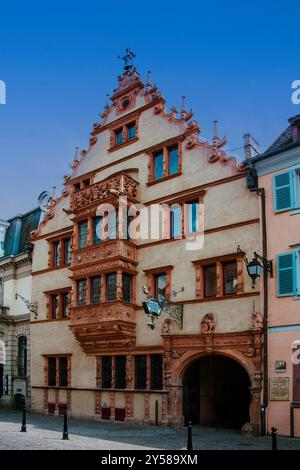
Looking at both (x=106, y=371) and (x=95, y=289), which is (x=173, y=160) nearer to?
(x=95, y=289)

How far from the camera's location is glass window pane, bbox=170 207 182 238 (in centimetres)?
2398

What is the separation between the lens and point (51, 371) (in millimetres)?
29016

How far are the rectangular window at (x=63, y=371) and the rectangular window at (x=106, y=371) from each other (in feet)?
9.88

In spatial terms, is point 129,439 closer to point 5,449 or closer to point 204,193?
point 5,449

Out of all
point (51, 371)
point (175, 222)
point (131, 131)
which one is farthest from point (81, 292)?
point (131, 131)

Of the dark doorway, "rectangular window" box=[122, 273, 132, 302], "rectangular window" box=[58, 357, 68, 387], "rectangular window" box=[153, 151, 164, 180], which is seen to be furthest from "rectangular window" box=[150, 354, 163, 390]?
"rectangular window" box=[153, 151, 164, 180]

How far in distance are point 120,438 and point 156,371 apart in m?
5.06

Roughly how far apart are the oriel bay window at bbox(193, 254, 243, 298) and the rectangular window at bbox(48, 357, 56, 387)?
10.5m

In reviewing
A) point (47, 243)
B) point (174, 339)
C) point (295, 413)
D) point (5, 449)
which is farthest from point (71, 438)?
point (47, 243)

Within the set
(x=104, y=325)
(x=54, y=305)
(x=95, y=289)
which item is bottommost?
(x=104, y=325)

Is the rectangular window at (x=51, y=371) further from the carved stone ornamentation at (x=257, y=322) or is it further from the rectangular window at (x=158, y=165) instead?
the carved stone ornamentation at (x=257, y=322)

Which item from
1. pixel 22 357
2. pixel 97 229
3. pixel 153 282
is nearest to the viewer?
pixel 153 282

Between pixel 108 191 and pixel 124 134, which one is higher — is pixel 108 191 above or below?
below

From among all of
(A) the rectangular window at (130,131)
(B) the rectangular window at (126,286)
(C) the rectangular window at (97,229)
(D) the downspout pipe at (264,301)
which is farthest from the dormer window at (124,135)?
(D) the downspout pipe at (264,301)
